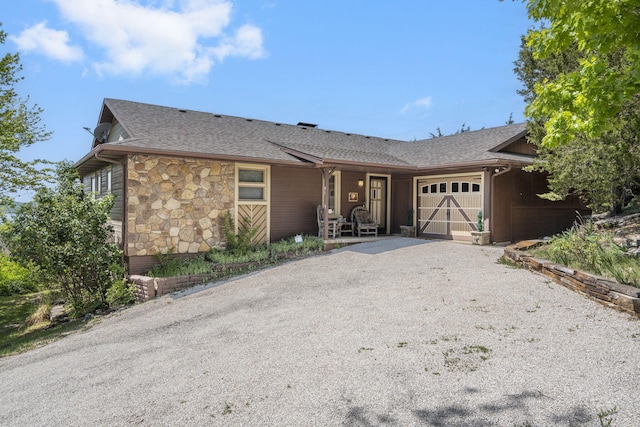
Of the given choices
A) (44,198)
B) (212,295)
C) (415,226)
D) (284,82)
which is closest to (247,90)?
(284,82)

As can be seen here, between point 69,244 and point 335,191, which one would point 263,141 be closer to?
point 335,191

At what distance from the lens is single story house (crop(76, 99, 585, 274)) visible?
29.1 ft

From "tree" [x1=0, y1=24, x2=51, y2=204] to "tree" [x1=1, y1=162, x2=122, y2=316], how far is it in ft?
17.6

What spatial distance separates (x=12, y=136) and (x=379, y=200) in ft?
40.4

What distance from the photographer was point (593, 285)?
5.23 meters

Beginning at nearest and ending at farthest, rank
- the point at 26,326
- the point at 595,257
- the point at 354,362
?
the point at 354,362, the point at 595,257, the point at 26,326

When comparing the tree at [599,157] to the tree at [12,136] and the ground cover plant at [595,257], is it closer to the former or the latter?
the ground cover plant at [595,257]

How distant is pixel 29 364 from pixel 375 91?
2402 centimetres

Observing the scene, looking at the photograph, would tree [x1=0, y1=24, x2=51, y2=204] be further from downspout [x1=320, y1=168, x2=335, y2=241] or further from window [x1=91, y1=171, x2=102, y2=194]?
downspout [x1=320, y1=168, x2=335, y2=241]

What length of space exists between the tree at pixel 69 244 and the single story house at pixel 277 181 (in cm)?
53

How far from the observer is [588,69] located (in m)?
5.12

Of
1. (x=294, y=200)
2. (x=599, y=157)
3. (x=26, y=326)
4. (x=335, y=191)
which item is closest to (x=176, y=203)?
(x=294, y=200)

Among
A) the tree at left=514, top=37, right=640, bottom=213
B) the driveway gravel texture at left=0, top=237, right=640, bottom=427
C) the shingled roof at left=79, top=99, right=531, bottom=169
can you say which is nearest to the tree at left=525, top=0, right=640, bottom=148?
the tree at left=514, top=37, right=640, bottom=213

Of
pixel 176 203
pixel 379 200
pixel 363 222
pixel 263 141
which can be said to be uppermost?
pixel 263 141
